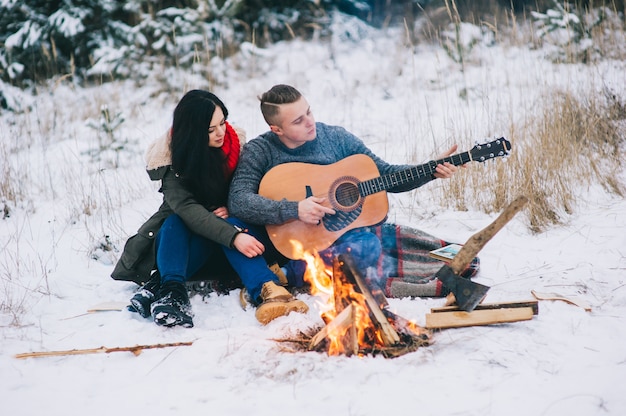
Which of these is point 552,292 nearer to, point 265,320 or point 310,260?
point 310,260

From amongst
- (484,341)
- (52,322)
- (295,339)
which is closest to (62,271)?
(52,322)

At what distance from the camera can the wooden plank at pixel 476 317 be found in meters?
2.83

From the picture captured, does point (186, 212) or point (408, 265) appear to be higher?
point (186, 212)

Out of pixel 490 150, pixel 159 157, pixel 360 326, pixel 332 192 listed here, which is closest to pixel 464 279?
pixel 360 326

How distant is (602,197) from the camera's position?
14.8ft

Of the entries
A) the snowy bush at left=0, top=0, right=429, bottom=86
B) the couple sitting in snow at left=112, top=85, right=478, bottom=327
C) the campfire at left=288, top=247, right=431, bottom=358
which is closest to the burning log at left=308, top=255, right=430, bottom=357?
the campfire at left=288, top=247, right=431, bottom=358

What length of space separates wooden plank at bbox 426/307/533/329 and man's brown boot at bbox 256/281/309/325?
74cm

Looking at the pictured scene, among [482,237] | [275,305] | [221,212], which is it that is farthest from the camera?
[221,212]

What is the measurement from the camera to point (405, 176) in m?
3.46

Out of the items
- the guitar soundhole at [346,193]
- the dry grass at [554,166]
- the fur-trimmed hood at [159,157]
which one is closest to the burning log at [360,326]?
the guitar soundhole at [346,193]

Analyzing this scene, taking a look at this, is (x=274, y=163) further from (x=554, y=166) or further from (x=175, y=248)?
(x=554, y=166)

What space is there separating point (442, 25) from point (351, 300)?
755 centimetres

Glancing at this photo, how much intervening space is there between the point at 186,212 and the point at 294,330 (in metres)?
1.00

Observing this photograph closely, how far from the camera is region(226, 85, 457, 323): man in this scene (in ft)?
10.8
